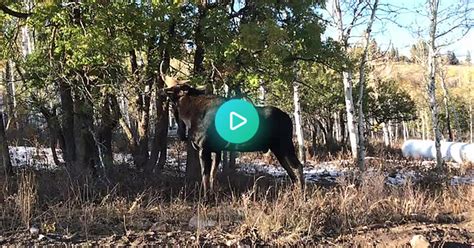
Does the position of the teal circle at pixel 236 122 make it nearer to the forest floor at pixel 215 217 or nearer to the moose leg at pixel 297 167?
the moose leg at pixel 297 167

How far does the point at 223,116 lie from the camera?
1034cm

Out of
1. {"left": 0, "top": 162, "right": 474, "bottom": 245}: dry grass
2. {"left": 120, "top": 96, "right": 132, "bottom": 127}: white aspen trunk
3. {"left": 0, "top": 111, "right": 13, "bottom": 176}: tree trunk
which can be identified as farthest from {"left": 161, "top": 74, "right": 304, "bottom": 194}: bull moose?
{"left": 0, "top": 111, "right": 13, "bottom": 176}: tree trunk

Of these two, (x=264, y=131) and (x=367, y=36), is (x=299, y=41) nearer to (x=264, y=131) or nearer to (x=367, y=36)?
(x=264, y=131)

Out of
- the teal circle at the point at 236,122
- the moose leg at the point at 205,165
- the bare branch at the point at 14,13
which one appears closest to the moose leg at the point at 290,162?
the teal circle at the point at 236,122

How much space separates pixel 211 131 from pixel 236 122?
1.79 ft

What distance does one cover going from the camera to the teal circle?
1034cm

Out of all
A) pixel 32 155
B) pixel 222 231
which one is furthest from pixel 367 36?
pixel 222 231

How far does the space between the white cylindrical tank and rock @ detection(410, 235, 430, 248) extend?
2244 centimetres

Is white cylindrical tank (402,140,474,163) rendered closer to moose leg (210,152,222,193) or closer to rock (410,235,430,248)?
moose leg (210,152,222,193)

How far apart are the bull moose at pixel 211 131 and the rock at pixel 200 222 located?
193cm

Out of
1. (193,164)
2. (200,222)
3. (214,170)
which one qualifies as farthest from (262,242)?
(193,164)

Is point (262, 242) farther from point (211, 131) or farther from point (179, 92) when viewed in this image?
point (179, 92)

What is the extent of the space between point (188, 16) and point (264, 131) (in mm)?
3272

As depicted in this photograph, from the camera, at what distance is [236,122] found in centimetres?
1050
